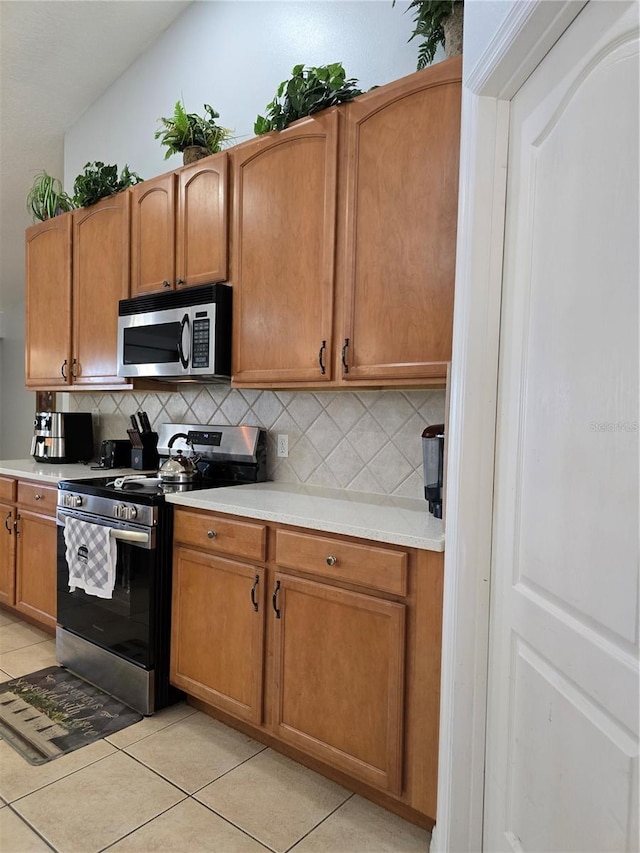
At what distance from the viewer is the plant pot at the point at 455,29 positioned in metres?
1.80

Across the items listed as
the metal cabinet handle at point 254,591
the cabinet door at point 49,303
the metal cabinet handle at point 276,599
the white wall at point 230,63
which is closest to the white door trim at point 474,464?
the metal cabinet handle at point 276,599

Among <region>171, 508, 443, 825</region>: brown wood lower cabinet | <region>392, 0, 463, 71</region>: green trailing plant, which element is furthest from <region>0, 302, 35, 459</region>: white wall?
<region>392, 0, 463, 71</region>: green trailing plant

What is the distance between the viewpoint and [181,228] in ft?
8.68

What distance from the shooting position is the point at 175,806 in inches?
67.9

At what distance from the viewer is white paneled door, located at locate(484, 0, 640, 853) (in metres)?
0.88

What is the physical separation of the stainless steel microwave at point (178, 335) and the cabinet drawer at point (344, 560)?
96 centimetres

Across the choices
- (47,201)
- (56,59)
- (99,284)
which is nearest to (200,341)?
(99,284)

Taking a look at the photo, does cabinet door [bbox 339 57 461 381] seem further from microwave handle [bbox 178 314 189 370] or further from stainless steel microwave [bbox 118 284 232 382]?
microwave handle [bbox 178 314 189 370]

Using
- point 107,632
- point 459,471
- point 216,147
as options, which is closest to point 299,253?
point 216,147

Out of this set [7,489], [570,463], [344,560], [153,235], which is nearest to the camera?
[570,463]

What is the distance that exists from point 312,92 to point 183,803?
8.35ft

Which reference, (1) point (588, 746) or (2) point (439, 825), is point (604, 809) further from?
(2) point (439, 825)

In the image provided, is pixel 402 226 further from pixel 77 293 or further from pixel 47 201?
pixel 47 201

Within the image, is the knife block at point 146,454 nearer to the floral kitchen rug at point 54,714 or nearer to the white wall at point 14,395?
the floral kitchen rug at point 54,714
